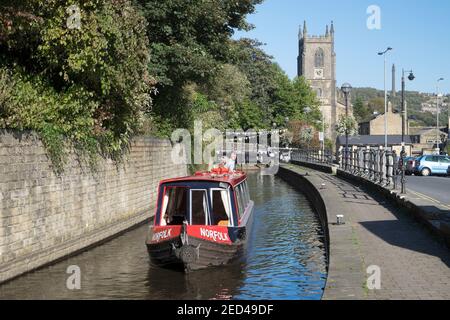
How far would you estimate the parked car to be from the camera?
46.9 m

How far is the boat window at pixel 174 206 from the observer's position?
56.7 ft

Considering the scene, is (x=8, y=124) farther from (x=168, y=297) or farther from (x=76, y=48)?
(x=168, y=297)

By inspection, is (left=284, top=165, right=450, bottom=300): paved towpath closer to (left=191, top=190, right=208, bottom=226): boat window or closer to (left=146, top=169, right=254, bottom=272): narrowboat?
(left=146, top=169, right=254, bottom=272): narrowboat

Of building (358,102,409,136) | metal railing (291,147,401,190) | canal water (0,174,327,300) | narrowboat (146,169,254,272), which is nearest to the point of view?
canal water (0,174,327,300)

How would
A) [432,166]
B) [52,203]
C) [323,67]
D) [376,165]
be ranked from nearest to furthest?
[52,203] → [376,165] → [432,166] → [323,67]

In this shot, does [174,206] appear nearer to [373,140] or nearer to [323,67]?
[373,140]

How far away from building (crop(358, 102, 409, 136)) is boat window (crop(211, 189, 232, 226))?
129 meters

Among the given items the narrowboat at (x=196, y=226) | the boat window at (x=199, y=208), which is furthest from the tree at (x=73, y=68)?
the boat window at (x=199, y=208)

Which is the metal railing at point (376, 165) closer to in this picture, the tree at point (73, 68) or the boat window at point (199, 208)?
the boat window at point (199, 208)

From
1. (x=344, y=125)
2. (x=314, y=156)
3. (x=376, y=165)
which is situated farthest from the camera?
(x=344, y=125)

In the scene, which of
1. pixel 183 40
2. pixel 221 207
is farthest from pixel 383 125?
pixel 221 207

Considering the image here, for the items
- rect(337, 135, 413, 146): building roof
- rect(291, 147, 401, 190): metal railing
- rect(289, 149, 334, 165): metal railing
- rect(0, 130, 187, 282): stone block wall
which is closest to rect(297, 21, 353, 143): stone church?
rect(337, 135, 413, 146): building roof

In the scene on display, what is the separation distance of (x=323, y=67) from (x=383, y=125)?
88.2 ft

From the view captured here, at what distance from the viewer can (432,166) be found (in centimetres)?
4688
